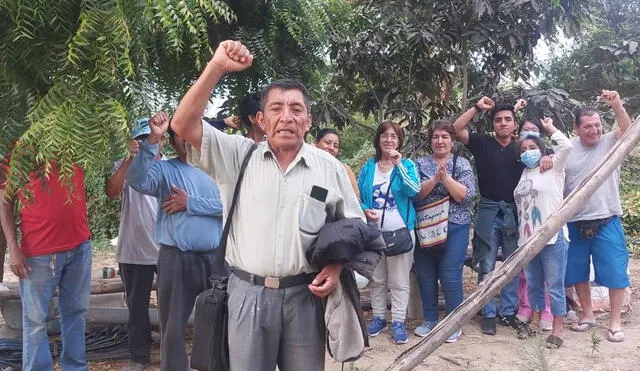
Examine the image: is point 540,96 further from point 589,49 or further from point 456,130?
point 589,49

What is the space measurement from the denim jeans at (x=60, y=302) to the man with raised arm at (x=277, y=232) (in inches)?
62.2

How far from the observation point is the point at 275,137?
2.29 metres

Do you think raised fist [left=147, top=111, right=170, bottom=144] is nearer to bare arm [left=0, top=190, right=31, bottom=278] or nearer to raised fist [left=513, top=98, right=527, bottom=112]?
bare arm [left=0, top=190, right=31, bottom=278]

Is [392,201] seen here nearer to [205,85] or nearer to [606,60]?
[205,85]

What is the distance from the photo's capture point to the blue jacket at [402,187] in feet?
13.9

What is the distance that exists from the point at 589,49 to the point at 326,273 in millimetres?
5356

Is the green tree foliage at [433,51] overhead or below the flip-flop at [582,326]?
overhead

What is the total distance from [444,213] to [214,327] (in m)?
2.59

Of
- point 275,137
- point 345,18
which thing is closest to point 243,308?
point 275,137

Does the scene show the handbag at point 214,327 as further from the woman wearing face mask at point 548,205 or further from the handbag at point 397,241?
the woman wearing face mask at point 548,205

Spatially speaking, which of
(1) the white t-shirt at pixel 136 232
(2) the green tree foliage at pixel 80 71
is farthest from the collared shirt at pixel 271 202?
(1) the white t-shirt at pixel 136 232

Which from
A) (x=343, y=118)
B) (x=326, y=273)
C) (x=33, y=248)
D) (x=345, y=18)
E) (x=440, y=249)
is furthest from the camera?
(x=343, y=118)

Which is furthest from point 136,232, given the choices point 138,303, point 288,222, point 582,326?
point 582,326

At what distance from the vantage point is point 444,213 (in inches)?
175
